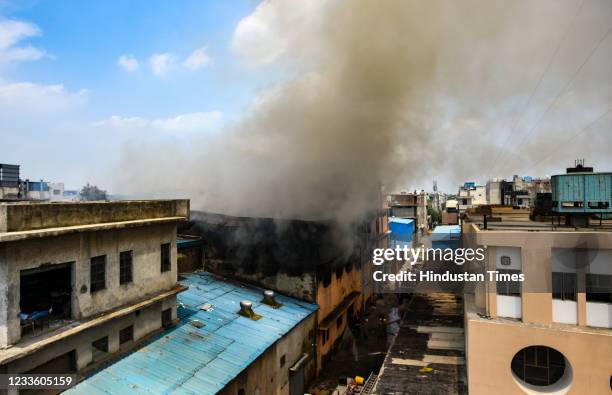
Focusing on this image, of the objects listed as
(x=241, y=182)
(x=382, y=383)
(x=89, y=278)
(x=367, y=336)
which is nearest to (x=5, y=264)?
(x=89, y=278)

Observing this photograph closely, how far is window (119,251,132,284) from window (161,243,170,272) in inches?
64.2

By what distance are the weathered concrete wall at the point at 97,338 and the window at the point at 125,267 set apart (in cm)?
116

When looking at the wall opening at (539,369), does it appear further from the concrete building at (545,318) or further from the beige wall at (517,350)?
the beige wall at (517,350)

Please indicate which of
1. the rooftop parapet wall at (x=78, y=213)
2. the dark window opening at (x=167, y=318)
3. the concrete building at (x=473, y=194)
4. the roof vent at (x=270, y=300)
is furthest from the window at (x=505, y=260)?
the concrete building at (x=473, y=194)

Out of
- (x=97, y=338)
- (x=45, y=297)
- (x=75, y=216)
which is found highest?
(x=75, y=216)

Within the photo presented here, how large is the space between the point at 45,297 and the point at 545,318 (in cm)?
1483

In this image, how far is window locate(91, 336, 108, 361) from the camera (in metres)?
11.5

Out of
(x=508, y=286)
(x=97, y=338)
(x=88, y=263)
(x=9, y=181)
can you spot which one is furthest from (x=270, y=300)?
(x=9, y=181)

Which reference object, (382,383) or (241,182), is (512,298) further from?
(241,182)

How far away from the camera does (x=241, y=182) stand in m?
31.5

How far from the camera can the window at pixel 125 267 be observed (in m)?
12.5

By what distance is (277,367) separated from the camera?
15.9 metres

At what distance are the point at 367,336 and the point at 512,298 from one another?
14.1m

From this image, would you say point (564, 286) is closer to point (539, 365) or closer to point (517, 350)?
point (517, 350)
